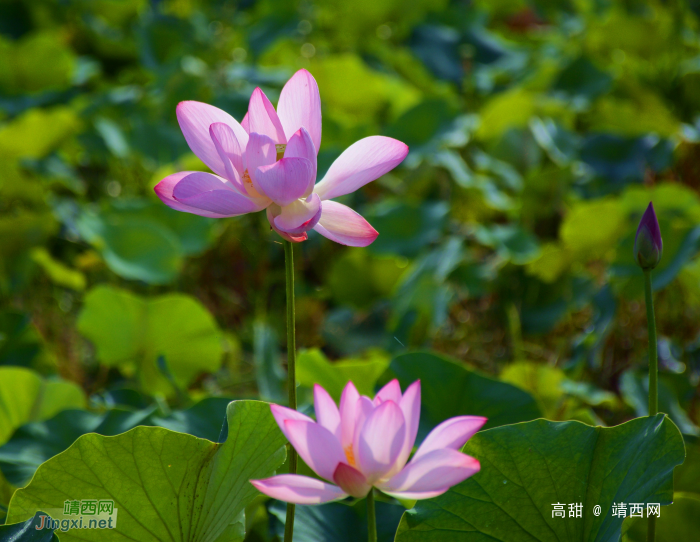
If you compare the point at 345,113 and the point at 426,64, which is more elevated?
the point at 426,64

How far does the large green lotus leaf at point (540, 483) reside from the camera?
1.38ft

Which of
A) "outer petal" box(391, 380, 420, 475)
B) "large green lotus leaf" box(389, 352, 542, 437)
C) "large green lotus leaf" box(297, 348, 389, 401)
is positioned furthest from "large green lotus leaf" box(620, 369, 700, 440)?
"outer petal" box(391, 380, 420, 475)

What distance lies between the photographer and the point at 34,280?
1312 millimetres

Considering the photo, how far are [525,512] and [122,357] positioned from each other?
0.60 m

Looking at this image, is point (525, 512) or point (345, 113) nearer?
point (525, 512)

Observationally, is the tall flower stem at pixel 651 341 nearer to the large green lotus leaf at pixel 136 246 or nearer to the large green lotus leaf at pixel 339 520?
the large green lotus leaf at pixel 339 520

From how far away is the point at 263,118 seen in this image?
1.24 feet

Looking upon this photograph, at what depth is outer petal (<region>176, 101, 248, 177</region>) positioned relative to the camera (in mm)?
367

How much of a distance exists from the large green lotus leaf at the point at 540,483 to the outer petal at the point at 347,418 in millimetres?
102

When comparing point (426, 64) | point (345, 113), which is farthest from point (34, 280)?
point (426, 64)

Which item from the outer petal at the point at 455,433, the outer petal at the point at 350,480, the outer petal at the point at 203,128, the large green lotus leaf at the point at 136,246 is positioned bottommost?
the outer petal at the point at 350,480

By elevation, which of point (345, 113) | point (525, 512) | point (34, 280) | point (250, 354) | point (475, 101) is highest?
point (475, 101)

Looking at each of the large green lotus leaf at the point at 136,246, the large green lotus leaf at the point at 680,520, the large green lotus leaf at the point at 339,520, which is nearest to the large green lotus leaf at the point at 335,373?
the large green lotus leaf at the point at 339,520

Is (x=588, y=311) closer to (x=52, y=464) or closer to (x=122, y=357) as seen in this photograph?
(x=122, y=357)
